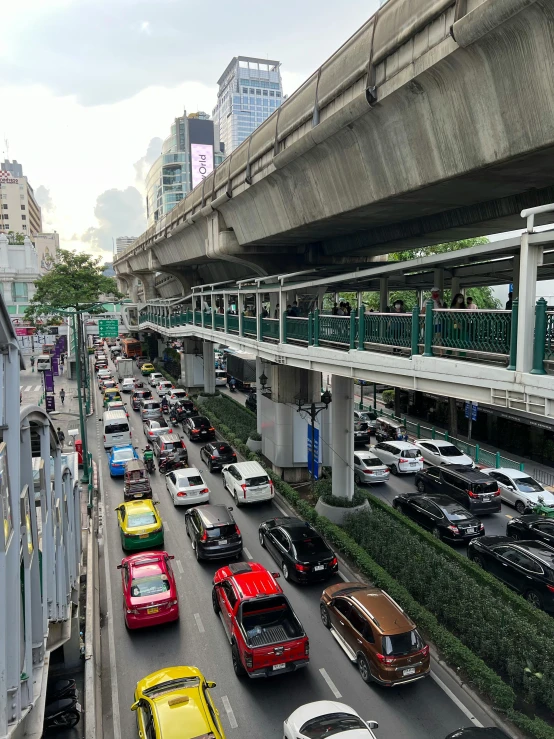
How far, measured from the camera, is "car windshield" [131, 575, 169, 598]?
12547 millimetres

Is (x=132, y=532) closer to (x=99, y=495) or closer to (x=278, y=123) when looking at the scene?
(x=99, y=495)

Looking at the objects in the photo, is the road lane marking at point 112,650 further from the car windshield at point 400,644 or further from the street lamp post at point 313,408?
the street lamp post at point 313,408

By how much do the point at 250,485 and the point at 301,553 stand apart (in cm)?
583

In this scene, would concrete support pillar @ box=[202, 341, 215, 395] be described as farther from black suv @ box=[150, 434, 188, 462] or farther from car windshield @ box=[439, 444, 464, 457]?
car windshield @ box=[439, 444, 464, 457]

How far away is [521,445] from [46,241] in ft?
452

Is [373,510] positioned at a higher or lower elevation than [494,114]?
lower

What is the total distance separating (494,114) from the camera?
7996 millimetres

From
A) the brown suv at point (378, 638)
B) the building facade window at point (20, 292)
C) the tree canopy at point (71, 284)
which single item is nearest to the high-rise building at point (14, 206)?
the building facade window at point (20, 292)

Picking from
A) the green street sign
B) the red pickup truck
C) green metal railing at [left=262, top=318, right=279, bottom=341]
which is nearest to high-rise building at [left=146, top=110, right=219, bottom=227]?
the green street sign

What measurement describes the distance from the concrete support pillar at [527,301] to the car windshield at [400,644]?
5.66 metres

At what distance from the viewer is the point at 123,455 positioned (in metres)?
24.7

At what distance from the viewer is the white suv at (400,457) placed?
24987 mm

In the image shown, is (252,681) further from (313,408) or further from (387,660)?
(313,408)

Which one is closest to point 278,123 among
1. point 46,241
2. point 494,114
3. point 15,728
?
point 494,114
